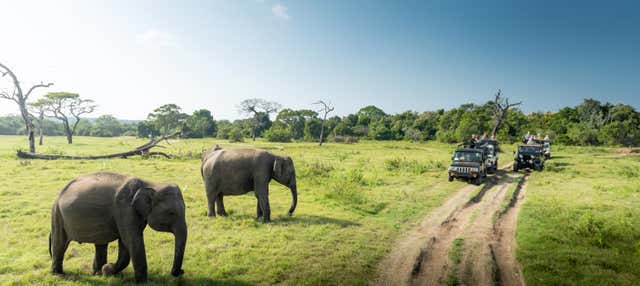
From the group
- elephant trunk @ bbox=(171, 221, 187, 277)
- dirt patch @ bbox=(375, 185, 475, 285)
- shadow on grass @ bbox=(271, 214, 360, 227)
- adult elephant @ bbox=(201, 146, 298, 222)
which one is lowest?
dirt patch @ bbox=(375, 185, 475, 285)

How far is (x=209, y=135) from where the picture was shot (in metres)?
75.2

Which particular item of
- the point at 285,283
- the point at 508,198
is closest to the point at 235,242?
the point at 285,283

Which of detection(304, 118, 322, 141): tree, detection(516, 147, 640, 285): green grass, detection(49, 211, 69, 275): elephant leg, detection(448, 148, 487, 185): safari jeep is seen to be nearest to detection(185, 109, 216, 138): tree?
A: detection(304, 118, 322, 141): tree

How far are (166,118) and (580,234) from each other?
73684 millimetres

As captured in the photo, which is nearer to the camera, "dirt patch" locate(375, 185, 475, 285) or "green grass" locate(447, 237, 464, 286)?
"green grass" locate(447, 237, 464, 286)

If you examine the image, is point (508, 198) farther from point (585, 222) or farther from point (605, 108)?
point (605, 108)

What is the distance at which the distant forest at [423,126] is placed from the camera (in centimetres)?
4934

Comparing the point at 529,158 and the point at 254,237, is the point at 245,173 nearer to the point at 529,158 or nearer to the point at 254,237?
the point at 254,237

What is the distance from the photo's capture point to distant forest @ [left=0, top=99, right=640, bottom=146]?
49.3 m

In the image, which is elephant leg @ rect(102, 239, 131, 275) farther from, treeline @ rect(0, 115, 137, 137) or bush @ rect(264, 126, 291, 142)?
treeline @ rect(0, 115, 137, 137)

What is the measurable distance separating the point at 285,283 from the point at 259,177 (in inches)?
162

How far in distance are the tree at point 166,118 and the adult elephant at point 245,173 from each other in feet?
212

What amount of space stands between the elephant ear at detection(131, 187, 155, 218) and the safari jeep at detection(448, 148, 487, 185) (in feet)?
54.8

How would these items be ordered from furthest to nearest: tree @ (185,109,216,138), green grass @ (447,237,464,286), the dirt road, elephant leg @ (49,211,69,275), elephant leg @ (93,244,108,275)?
tree @ (185,109,216,138), the dirt road, green grass @ (447,237,464,286), elephant leg @ (93,244,108,275), elephant leg @ (49,211,69,275)
